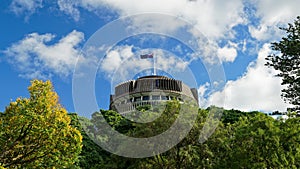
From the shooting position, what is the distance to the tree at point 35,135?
53.2 feet

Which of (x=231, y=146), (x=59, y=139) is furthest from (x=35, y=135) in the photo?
(x=231, y=146)

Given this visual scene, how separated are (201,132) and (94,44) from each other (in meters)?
7.45

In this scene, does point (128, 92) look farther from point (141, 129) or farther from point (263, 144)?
point (263, 144)

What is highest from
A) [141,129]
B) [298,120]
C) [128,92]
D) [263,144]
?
[128,92]

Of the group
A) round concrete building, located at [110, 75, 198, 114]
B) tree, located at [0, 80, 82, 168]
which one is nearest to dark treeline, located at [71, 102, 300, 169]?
tree, located at [0, 80, 82, 168]

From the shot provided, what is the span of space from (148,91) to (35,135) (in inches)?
1128

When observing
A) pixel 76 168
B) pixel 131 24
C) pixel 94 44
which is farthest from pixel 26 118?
pixel 76 168

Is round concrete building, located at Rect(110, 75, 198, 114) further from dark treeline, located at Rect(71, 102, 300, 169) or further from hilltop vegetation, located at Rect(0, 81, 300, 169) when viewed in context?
A: hilltop vegetation, located at Rect(0, 81, 300, 169)

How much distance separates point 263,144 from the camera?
16.3m

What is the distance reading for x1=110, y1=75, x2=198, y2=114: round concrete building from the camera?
44.4 m

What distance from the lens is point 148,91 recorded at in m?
44.5

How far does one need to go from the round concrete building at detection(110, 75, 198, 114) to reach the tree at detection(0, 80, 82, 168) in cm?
2682

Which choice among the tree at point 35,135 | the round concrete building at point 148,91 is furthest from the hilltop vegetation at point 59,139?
the round concrete building at point 148,91

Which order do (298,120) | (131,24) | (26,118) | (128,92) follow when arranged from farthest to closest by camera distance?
1. (128,92)
2. (131,24)
3. (298,120)
4. (26,118)
